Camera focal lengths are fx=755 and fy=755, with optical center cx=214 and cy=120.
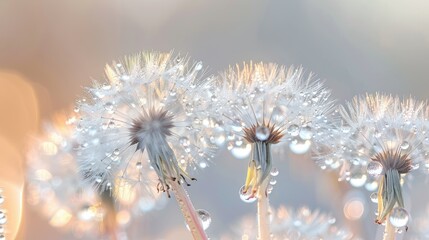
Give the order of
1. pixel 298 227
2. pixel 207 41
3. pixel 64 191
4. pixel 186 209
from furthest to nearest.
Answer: pixel 207 41
pixel 298 227
pixel 64 191
pixel 186 209

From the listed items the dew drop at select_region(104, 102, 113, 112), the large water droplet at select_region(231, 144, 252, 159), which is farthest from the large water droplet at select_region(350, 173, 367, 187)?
the dew drop at select_region(104, 102, 113, 112)

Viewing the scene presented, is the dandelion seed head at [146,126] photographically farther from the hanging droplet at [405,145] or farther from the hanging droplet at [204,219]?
the hanging droplet at [405,145]

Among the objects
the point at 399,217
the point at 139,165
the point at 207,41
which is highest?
the point at 207,41

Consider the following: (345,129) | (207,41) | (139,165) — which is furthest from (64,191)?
(207,41)

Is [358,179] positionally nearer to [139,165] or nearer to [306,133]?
[306,133]

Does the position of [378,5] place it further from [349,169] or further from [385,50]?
[349,169]

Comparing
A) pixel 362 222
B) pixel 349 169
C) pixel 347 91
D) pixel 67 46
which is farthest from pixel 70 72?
pixel 349 169

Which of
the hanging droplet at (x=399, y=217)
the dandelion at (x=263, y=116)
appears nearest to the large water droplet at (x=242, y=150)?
the dandelion at (x=263, y=116)

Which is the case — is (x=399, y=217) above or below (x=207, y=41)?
below
